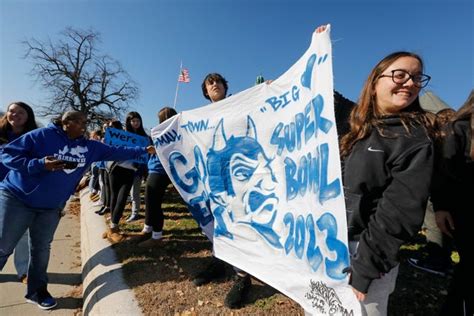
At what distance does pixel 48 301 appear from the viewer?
10.4 ft

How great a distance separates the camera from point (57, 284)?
3746mm

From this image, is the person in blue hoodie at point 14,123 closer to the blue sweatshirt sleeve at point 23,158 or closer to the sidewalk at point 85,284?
the blue sweatshirt sleeve at point 23,158

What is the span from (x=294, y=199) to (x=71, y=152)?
2473 millimetres

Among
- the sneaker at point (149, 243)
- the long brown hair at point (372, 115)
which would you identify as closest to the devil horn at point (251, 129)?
the long brown hair at point (372, 115)

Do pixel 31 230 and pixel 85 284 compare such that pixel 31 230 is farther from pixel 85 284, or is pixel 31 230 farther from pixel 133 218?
pixel 133 218

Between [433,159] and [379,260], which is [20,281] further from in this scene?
[433,159]

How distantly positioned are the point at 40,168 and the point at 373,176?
290cm

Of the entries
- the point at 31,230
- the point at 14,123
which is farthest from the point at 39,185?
the point at 14,123

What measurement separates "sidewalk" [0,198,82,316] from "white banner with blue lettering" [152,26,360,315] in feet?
6.12

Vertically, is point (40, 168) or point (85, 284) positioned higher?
point (40, 168)

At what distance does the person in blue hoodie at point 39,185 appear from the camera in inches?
112

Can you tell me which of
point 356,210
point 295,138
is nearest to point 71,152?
point 295,138

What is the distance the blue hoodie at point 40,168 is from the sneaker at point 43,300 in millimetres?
992

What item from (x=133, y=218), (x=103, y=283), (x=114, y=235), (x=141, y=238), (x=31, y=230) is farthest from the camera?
(x=133, y=218)
